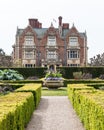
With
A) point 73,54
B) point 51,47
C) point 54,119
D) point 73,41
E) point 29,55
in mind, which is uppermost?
point 73,41

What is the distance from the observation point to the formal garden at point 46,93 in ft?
26.0

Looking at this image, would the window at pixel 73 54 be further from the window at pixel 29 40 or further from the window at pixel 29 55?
the window at pixel 29 40

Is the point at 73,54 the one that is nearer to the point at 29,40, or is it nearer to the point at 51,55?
the point at 51,55

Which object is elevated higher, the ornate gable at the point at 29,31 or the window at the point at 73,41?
the ornate gable at the point at 29,31

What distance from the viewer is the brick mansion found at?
203 feet

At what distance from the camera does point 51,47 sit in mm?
62656

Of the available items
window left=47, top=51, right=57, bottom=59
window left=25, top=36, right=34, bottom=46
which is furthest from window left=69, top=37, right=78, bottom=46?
window left=25, top=36, right=34, bottom=46

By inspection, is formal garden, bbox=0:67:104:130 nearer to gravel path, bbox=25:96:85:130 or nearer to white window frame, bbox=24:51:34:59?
gravel path, bbox=25:96:85:130

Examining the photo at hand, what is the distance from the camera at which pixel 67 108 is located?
16344mm

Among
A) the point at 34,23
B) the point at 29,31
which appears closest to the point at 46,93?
the point at 29,31

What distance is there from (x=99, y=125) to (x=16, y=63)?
51429mm

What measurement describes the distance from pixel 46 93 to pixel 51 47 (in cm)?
3769

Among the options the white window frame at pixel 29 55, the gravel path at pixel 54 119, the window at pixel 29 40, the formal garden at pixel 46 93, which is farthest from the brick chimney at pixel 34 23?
the gravel path at pixel 54 119

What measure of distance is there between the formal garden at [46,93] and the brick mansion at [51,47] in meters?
15.9
